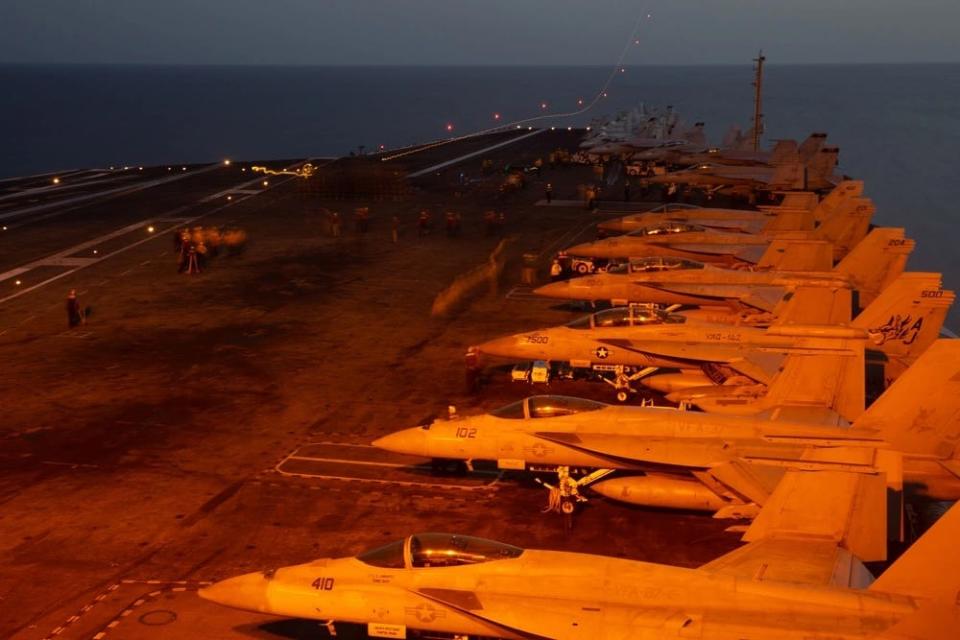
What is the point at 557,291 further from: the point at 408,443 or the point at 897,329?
the point at 408,443

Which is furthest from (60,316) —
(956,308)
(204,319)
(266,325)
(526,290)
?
(956,308)

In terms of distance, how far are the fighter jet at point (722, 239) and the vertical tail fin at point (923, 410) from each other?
879 inches

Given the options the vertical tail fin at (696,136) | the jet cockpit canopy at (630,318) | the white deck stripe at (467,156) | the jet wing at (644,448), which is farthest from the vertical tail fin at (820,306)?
the vertical tail fin at (696,136)

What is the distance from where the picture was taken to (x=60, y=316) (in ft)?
131

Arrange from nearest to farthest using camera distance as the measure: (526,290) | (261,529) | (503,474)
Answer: (261,529) → (503,474) → (526,290)

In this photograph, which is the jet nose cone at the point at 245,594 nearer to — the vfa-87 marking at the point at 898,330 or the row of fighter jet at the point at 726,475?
the row of fighter jet at the point at 726,475

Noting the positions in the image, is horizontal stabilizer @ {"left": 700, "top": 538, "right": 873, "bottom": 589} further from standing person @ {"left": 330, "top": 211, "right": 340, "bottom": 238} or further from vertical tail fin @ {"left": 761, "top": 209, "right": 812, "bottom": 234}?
standing person @ {"left": 330, "top": 211, "right": 340, "bottom": 238}

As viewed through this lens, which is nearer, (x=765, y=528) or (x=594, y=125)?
(x=765, y=528)

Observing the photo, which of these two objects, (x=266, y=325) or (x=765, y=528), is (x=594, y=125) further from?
(x=765, y=528)

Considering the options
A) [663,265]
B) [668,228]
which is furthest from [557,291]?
[668,228]

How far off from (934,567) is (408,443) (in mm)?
11798

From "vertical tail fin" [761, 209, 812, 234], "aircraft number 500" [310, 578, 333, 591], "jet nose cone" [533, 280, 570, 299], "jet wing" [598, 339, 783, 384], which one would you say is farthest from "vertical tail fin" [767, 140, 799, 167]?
"aircraft number 500" [310, 578, 333, 591]

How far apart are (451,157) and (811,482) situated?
300ft

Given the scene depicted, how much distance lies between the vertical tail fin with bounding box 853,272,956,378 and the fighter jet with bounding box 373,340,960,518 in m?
6.58
